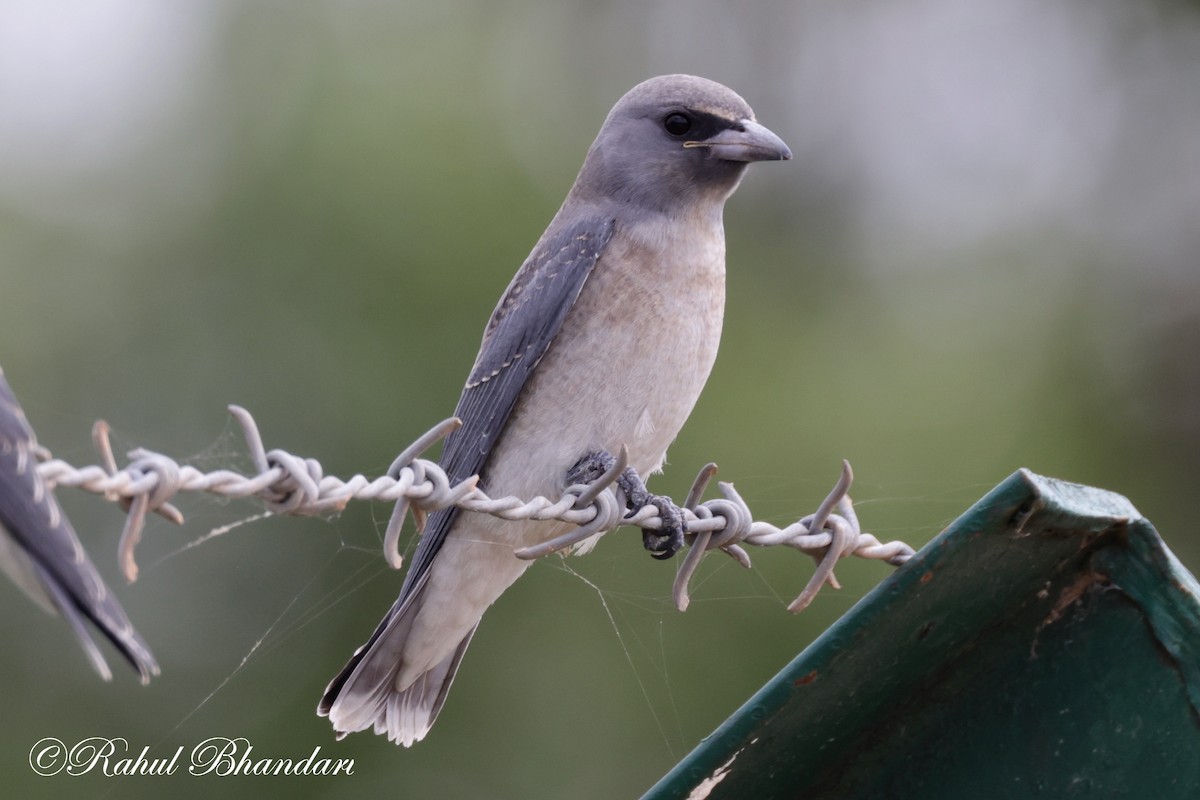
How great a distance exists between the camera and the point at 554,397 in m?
3.74

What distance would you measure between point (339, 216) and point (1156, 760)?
15.4 feet

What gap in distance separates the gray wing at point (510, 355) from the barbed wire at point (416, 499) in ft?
1.94

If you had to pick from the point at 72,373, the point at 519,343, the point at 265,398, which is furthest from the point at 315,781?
the point at 519,343

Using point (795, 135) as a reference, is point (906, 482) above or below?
below

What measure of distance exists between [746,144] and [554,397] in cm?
95

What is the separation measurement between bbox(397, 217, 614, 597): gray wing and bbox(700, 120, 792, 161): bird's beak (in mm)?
399

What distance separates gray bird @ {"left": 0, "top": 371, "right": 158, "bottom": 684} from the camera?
211cm

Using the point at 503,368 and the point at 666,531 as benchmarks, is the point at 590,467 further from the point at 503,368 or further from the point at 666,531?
the point at 666,531

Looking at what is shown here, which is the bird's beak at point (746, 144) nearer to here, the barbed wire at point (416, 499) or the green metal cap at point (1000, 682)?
the barbed wire at point (416, 499)

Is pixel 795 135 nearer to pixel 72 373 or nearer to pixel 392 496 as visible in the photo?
pixel 72 373

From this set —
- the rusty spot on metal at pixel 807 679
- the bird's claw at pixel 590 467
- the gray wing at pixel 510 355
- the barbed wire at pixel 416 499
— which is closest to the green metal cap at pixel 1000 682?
the rusty spot on metal at pixel 807 679

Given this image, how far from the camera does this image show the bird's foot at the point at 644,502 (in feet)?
10.2

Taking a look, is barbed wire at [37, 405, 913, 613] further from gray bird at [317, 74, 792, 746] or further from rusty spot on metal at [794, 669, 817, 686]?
A: gray bird at [317, 74, 792, 746]

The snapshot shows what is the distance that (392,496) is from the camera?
2.28 meters
